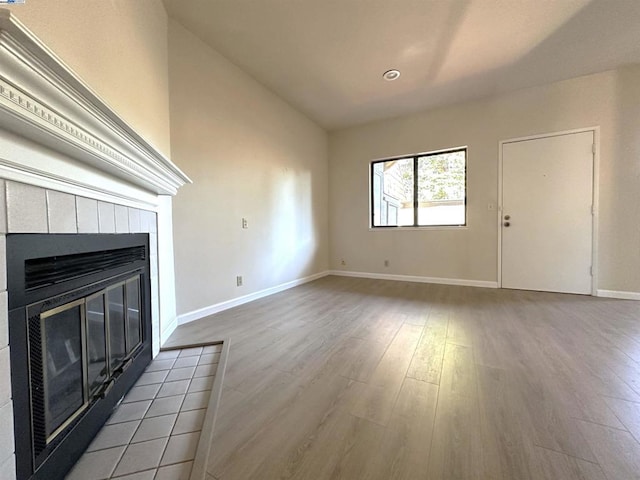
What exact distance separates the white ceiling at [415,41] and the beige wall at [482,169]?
28cm

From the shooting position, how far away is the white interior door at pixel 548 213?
10.5 ft

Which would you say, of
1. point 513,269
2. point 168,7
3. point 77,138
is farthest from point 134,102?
point 513,269

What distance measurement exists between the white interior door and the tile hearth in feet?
13.1

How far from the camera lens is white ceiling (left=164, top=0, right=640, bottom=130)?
84.0 inches

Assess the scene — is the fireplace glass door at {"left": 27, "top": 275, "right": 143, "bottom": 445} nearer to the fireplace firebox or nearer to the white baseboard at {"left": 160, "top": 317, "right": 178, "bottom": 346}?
the fireplace firebox

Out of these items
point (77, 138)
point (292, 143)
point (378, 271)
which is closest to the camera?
point (77, 138)

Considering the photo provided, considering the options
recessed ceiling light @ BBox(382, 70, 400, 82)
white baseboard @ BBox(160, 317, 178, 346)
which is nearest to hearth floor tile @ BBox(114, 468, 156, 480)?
white baseboard @ BBox(160, 317, 178, 346)

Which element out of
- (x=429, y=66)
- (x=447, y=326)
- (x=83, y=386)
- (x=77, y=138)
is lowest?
(x=447, y=326)

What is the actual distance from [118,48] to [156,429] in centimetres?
191

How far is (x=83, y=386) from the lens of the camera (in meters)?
1.03

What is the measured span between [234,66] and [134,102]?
1.75 metres

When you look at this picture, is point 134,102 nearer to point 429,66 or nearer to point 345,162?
point 429,66

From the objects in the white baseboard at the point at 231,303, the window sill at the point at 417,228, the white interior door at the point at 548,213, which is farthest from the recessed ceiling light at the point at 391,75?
the white baseboard at the point at 231,303

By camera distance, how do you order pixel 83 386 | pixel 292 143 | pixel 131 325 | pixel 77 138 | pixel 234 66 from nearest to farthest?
pixel 77 138 < pixel 83 386 < pixel 131 325 < pixel 234 66 < pixel 292 143
